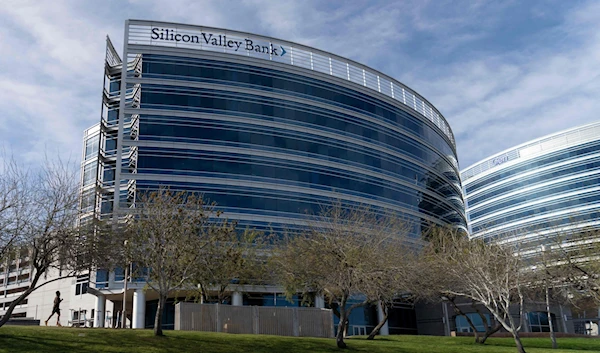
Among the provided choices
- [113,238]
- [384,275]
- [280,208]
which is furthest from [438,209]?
[113,238]

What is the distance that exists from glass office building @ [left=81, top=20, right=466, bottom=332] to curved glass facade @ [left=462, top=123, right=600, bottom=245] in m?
39.6

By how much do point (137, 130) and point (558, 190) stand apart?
83.9 metres

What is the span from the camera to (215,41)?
62.0 m

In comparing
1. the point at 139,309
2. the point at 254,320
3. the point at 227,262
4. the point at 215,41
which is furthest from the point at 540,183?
the point at 227,262

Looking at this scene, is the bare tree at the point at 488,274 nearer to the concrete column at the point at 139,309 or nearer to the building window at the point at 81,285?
the concrete column at the point at 139,309

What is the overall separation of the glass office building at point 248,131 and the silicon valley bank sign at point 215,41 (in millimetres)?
119

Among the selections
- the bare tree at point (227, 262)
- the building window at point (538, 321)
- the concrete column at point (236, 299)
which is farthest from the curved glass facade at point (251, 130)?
the building window at point (538, 321)

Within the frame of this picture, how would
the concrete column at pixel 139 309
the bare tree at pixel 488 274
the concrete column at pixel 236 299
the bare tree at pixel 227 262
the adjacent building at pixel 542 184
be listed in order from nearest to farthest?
the bare tree at pixel 227 262
the bare tree at pixel 488 274
the concrete column at pixel 139 309
the concrete column at pixel 236 299
the adjacent building at pixel 542 184

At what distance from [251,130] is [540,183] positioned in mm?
74914

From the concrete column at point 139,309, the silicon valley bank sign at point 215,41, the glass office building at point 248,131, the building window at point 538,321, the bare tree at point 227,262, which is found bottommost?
the building window at point 538,321

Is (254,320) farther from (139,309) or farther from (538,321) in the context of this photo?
(538,321)

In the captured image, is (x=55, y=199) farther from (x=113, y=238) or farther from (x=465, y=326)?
(x=465, y=326)

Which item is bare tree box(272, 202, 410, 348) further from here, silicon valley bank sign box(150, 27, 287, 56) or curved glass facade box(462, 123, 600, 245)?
curved glass facade box(462, 123, 600, 245)

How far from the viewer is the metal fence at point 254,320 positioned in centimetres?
3075
